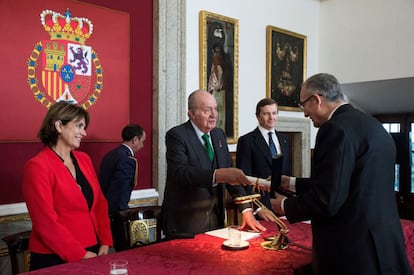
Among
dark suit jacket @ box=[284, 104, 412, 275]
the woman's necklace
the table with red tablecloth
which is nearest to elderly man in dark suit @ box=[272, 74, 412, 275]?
dark suit jacket @ box=[284, 104, 412, 275]

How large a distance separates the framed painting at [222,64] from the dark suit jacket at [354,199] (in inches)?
155

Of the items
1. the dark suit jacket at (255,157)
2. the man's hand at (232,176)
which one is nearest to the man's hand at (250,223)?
the man's hand at (232,176)

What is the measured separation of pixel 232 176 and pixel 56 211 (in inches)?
45.7

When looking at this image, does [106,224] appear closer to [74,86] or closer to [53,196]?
[53,196]

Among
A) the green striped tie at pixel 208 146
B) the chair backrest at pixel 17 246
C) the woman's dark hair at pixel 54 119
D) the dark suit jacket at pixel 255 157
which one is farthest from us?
the dark suit jacket at pixel 255 157

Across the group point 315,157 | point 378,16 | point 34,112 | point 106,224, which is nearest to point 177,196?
point 106,224

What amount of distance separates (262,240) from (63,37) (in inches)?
123

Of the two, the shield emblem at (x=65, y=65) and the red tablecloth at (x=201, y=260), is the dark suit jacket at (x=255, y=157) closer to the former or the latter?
the red tablecloth at (x=201, y=260)

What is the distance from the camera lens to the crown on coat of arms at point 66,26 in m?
4.52

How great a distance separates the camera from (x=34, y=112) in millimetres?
4441

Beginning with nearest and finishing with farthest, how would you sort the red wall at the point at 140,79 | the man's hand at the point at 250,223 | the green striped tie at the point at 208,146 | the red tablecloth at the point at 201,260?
the red tablecloth at the point at 201,260, the man's hand at the point at 250,223, the green striped tie at the point at 208,146, the red wall at the point at 140,79

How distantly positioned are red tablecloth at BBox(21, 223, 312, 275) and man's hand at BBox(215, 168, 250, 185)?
0.39 metres

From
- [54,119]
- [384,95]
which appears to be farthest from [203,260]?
[384,95]

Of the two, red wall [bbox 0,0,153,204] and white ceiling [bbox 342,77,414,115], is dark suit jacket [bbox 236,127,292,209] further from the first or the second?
white ceiling [bbox 342,77,414,115]
